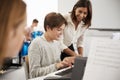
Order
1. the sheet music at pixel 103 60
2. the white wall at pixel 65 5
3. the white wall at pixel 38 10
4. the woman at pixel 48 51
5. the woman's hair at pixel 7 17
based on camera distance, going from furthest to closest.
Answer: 1. the white wall at pixel 38 10
2. the white wall at pixel 65 5
3. the woman at pixel 48 51
4. the sheet music at pixel 103 60
5. the woman's hair at pixel 7 17

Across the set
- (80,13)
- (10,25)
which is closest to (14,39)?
(10,25)

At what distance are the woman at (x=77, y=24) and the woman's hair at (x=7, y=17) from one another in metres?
1.98

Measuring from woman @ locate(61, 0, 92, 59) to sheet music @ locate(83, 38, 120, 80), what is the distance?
1417 mm

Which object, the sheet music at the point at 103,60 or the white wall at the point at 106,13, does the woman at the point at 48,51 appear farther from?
the white wall at the point at 106,13

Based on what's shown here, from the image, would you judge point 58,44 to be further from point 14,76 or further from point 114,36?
point 114,36

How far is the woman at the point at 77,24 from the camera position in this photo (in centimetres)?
249

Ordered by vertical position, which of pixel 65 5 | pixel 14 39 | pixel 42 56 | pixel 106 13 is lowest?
pixel 42 56

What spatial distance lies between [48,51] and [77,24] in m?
0.77

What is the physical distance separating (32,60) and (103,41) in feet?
2.75

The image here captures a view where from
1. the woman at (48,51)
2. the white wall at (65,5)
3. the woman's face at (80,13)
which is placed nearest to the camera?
the woman at (48,51)

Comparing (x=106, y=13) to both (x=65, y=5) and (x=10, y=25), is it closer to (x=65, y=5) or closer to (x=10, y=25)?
(x=65, y=5)

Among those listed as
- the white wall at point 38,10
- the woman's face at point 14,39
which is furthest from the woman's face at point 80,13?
the woman's face at point 14,39

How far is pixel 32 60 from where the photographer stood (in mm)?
1746

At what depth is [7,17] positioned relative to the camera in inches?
18.8
